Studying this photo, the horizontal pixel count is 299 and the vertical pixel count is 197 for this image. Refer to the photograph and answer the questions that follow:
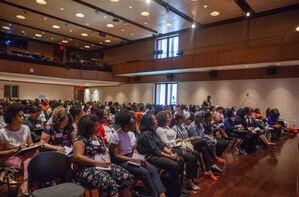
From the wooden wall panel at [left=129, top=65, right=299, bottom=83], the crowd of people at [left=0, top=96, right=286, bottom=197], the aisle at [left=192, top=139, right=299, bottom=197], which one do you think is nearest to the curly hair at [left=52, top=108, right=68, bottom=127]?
the crowd of people at [left=0, top=96, right=286, bottom=197]

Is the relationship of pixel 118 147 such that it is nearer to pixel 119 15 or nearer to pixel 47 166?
pixel 47 166

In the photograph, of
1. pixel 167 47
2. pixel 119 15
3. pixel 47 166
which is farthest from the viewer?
pixel 167 47

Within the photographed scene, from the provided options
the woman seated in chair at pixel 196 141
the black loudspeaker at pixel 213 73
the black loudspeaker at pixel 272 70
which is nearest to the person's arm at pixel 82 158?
the woman seated in chair at pixel 196 141

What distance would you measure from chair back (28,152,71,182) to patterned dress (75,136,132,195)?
201 mm

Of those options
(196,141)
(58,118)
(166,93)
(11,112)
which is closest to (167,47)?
(166,93)

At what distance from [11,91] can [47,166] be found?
16116 millimetres

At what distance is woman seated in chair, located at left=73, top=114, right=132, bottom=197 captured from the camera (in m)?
2.14

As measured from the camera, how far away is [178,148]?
3.41 metres

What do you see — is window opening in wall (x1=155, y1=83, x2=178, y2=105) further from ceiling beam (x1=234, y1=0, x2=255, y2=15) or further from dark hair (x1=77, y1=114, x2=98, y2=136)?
dark hair (x1=77, y1=114, x2=98, y2=136)

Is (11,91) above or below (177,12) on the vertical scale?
below

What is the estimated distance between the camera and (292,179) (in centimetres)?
385

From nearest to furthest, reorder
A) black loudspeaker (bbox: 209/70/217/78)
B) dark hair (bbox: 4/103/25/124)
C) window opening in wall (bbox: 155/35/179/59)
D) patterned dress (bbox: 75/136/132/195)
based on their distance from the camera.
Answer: patterned dress (bbox: 75/136/132/195)
dark hair (bbox: 4/103/25/124)
black loudspeaker (bbox: 209/70/217/78)
window opening in wall (bbox: 155/35/179/59)

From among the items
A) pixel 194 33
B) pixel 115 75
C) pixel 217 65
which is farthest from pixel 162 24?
pixel 115 75

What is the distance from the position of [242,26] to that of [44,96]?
Result: 14.8 metres
